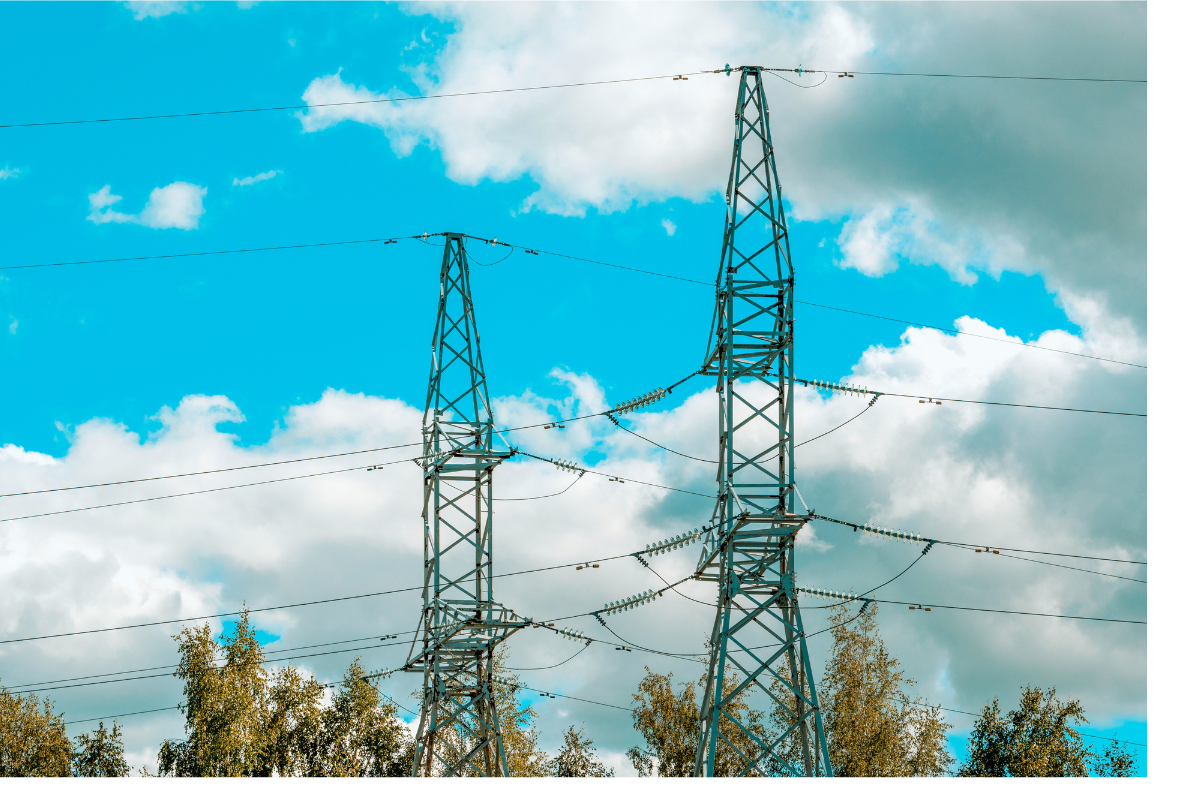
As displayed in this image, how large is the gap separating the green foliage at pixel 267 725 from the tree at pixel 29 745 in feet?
17.5

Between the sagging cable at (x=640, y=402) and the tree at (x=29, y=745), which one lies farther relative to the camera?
the tree at (x=29, y=745)

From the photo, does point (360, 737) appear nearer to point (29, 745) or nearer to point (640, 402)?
point (29, 745)

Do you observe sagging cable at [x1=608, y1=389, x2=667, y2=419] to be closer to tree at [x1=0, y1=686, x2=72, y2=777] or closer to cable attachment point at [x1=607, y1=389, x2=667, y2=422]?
cable attachment point at [x1=607, y1=389, x2=667, y2=422]

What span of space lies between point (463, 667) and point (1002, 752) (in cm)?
3047

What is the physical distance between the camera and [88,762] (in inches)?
2077

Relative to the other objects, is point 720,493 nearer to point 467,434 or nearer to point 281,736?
point 467,434

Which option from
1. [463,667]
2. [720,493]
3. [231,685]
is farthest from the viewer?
[231,685]

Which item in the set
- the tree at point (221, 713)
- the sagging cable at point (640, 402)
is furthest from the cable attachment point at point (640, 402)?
the tree at point (221, 713)

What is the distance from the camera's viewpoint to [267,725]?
51.2 metres

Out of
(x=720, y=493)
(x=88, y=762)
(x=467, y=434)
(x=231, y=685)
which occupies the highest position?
(x=467, y=434)

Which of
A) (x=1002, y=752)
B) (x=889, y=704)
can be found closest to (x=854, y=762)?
(x=889, y=704)

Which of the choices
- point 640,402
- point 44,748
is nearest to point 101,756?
point 44,748

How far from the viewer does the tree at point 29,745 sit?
5138 centimetres

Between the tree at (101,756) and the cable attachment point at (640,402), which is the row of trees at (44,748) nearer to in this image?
the tree at (101,756)
